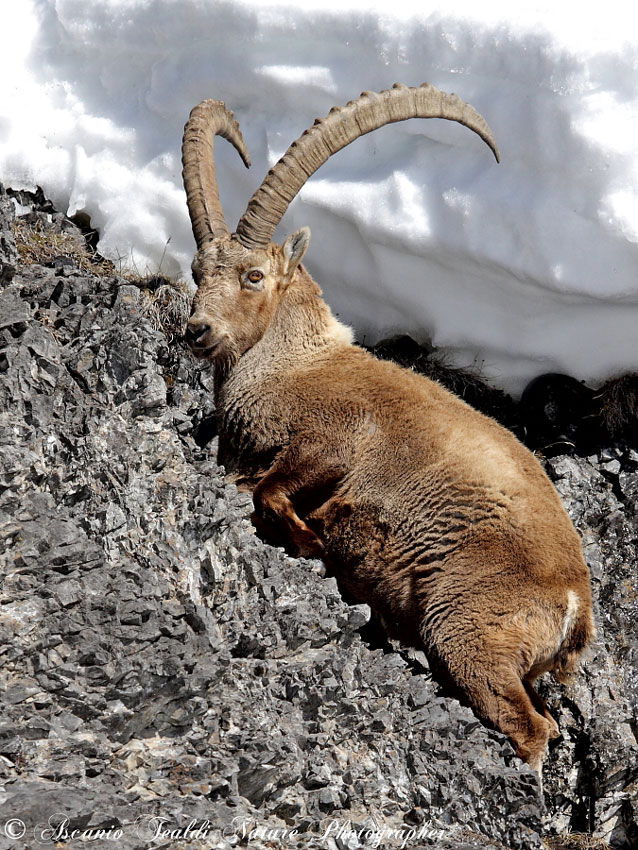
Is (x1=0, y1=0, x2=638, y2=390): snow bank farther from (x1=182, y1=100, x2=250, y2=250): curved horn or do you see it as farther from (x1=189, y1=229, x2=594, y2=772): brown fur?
(x1=189, y1=229, x2=594, y2=772): brown fur

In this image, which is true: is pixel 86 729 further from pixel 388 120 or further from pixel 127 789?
pixel 388 120

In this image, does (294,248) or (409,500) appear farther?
(294,248)

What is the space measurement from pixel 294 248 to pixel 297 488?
248 cm

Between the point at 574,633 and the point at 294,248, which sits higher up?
the point at 294,248

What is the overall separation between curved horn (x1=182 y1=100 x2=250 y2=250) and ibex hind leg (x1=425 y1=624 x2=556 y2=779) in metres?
4.35

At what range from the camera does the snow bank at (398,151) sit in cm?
949

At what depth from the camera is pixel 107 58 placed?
37.6 feet

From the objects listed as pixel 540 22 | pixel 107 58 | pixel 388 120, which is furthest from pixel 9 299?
pixel 540 22

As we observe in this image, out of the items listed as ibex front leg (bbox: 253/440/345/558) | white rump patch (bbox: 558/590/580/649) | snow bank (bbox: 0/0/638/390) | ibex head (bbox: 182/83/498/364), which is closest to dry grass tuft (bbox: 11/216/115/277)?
snow bank (bbox: 0/0/638/390)

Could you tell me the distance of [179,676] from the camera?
5.07 metres

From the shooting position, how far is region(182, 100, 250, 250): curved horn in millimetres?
8398

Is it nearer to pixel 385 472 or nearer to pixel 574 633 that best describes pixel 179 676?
pixel 385 472

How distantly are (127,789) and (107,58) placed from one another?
969 cm

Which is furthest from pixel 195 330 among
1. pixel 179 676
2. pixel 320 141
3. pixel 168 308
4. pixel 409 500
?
pixel 179 676
